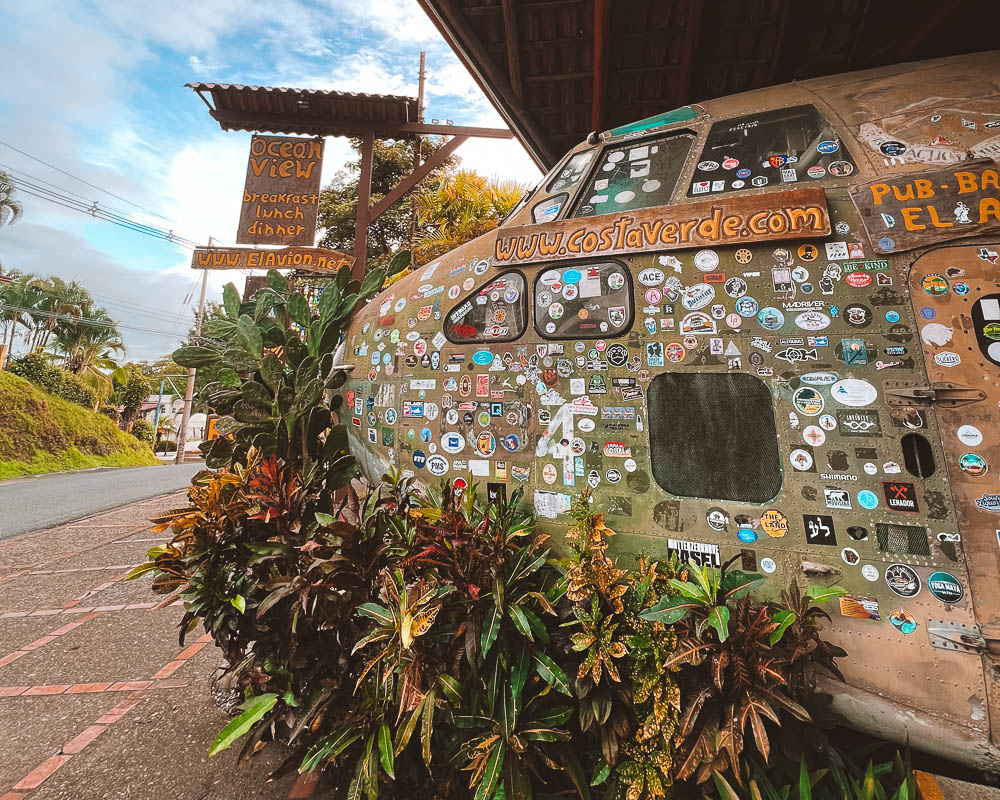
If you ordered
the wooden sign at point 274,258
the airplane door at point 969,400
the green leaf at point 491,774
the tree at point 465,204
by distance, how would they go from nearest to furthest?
the airplane door at point 969,400 → the green leaf at point 491,774 → the wooden sign at point 274,258 → the tree at point 465,204

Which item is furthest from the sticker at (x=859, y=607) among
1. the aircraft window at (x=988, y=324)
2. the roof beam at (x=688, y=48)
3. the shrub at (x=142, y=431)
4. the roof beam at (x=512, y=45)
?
the shrub at (x=142, y=431)

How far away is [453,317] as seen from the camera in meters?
2.77

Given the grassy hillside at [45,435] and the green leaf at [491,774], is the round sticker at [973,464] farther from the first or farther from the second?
the grassy hillside at [45,435]

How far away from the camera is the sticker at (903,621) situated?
1701 millimetres

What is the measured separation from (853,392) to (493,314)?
181 centimetres

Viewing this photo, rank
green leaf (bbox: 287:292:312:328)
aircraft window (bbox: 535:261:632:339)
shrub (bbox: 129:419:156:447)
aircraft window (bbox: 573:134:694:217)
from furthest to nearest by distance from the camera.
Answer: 1. shrub (bbox: 129:419:156:447)
2. green leaf (bbox: 287:292:312:328)
3. aircraft window (bbox: 573:134:694:217)
4. aircraft window (bbox: 535:261:632:339)

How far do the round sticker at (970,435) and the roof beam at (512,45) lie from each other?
4423 mm

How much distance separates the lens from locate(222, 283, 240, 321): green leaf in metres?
3.68

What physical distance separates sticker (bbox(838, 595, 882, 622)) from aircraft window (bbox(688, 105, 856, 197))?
1.98 m

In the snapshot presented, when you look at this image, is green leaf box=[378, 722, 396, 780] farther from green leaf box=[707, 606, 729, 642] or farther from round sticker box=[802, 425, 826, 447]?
round sticker box=[802, 425, 826, 447]

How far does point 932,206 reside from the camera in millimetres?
1954

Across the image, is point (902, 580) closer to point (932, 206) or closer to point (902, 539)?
point (902, 539)

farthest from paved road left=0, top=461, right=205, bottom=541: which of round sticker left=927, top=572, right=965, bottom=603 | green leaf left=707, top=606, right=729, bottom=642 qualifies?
round sticker left=927, top=572, right=965, bottom=603

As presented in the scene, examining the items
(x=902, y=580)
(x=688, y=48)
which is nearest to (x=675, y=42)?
(x=688, y=48)
